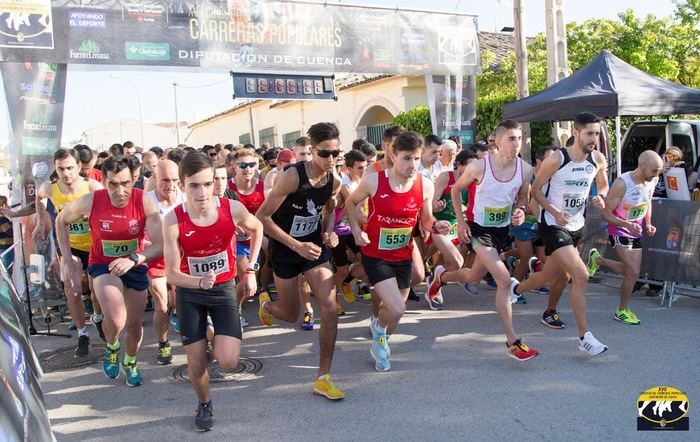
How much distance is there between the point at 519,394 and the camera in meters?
4.57

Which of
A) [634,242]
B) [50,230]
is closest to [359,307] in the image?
[634,242]

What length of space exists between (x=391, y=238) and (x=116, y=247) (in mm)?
2175

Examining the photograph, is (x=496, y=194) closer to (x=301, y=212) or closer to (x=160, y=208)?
(x=301, y=212)

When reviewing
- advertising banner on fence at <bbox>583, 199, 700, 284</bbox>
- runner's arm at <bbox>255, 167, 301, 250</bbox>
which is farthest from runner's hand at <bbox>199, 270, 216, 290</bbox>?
advertising banner on fence at <bbox>583, 199, 700, 284</bbox>

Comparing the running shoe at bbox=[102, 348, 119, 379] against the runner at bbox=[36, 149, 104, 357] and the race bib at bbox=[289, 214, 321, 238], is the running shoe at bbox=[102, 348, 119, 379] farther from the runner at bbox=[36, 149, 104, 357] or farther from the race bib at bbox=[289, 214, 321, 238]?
the race bib at bbox=[289, 214, 321, 238]

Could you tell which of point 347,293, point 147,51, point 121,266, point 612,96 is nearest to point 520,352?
point 347,293

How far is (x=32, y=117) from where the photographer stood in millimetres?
8875

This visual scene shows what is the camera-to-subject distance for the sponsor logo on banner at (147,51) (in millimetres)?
9969

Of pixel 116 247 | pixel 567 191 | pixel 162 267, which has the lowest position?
pixel 162 267

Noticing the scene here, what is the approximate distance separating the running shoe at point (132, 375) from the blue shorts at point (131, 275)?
65cm

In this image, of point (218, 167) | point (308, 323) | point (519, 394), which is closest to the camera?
point (519, 394)

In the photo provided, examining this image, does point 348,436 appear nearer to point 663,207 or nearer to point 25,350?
point 25,350

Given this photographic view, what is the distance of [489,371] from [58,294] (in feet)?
16.9

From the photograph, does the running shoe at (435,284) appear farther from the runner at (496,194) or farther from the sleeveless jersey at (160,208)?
the sleeveless jersey at (160,208)
